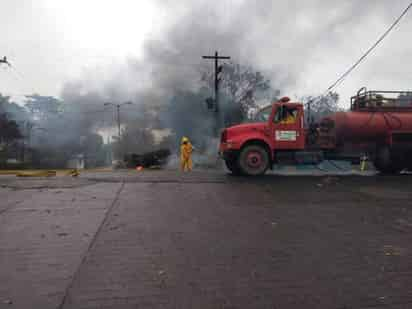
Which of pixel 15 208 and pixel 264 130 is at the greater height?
pixel 264 130

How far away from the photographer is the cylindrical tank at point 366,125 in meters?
11.2

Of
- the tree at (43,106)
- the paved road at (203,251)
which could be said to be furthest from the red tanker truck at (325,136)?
the tree at (43,106)

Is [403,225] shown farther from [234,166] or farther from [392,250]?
[234,166]

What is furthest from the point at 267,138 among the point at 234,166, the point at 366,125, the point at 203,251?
the point at 203,251

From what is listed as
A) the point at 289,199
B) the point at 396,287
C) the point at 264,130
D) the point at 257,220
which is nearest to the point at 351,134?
the point at 264,130

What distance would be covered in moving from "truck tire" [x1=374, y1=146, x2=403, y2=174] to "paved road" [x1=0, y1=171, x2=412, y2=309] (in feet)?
16.4

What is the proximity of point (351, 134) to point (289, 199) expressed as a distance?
18.6ft

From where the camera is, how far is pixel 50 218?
5.04m

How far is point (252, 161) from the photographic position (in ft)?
34.7

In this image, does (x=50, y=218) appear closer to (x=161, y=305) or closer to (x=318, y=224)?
(x=161, y=305)

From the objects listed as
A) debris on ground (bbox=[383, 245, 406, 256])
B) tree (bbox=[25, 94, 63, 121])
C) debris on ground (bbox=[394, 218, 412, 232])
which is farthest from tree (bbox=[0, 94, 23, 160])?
debris on ground (bbox=[383, 245, 406, 256])

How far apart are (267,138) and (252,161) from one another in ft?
2.89

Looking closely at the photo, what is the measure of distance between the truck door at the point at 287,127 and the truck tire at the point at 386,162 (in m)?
3.10

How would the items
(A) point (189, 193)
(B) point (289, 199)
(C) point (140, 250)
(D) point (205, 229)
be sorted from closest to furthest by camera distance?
(C) point (140, 250) → (D) point (205, 229) → (B) point (289, 199) → (A) point (189, 193)
